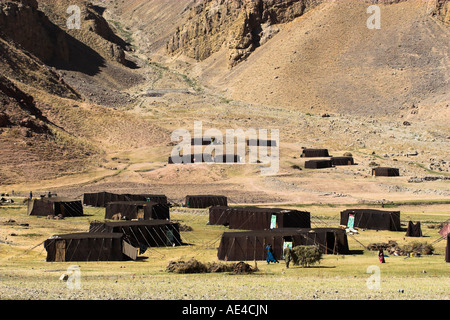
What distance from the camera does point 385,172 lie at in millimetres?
79375

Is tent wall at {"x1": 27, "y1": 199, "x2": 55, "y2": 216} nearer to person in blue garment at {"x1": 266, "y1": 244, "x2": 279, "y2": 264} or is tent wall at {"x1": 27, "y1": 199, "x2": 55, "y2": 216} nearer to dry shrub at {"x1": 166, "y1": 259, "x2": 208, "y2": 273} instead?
person in blue garment at {"x1": 266, "y1": 244, "x2": 279, "y2": 264}

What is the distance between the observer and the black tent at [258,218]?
42281 mm

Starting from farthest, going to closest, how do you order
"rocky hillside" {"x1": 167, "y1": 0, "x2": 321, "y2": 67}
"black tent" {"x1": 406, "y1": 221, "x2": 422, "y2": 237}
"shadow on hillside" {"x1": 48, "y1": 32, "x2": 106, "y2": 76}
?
1. "rocky hillside" {"x1": 167, "y1": 0, "x2": 321, "y2": 67}
2. "shadow on hillside" {"x1": 48, "y1": 32, "x2": 106, "y2": 76}
3. "black tent" {"x1": 406, "y1": 221, "x2": 422, "y2": 237}

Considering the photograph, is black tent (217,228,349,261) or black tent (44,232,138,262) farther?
black tent (217,228,349,261)

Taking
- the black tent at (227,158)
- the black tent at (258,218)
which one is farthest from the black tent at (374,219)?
the black tent at (227,158)

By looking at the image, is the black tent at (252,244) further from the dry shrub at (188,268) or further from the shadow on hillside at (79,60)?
the shadow on hillside at (79,60)

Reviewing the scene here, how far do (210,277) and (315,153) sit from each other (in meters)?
69.4

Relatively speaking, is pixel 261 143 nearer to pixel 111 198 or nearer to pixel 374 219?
pixel 111 198

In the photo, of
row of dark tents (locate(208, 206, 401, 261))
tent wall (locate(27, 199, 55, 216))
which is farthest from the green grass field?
tent wall (locate(27, 199, 55, 216))

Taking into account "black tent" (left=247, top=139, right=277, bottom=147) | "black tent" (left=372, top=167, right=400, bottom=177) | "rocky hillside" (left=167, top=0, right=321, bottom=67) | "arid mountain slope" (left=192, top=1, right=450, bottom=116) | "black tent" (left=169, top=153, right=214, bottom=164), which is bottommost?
"black tent" (left=372, top=167, right=400, bottom=177)

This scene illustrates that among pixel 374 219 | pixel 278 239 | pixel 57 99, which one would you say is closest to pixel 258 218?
pixel 374 219

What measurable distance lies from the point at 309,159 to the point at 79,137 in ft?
116

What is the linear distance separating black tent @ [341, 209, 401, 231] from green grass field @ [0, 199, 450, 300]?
2978mm

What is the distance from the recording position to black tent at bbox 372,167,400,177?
79.4 m
